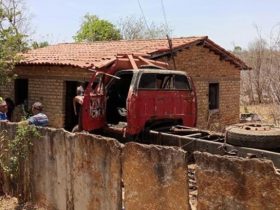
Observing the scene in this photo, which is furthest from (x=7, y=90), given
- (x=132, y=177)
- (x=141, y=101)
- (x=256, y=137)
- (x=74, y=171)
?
(x=132, y=177)

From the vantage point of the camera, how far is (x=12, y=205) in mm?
6801

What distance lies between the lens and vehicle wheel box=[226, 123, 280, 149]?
600 centimetres

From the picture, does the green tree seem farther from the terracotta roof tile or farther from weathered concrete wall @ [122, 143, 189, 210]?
weathered concrete wall @ [122, 143, 189, 210]

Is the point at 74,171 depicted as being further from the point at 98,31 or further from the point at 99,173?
the point at 98,31

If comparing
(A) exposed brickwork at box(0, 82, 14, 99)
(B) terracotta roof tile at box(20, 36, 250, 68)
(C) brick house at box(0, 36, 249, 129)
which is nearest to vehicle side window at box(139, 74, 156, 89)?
(B) terracotta roof tile at box(20, 36, 250, 68)

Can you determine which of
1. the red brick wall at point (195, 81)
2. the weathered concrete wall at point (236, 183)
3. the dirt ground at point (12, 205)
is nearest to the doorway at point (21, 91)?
the red brick wall at point (195, 81)

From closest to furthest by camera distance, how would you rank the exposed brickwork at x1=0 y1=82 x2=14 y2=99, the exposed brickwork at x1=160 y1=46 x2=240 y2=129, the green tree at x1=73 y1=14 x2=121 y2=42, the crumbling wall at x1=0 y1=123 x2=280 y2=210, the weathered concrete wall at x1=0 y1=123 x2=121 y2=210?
the crumbling wall at x1=0 y1=123 x2=280 y2=210 → the weathered concrete wall at x1=0 y1=123 x2=121 y2=210 → the exposed brickwork at x1=160 y1=46 x2=240 y2=129 → the exposed brickwork at x1=0 y1=82 x2=14 y2=99 → the green tree at x1=73 y1=14 x2=121 y2=42

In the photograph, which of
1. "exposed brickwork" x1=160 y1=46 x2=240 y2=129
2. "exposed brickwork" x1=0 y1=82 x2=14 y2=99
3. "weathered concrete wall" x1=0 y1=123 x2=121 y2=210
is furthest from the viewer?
"exposed brickwork" x1=0 y1=82 x2=14 y2=99

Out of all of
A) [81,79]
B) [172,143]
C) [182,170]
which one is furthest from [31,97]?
[182,170]

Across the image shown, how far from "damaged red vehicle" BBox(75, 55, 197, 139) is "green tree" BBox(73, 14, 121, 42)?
25539 millimetres

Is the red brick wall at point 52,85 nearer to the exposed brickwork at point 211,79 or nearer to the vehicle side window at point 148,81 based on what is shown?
the exposed brickwork at point 211,79

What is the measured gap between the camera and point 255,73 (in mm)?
27297

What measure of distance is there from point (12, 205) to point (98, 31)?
29.3 metres

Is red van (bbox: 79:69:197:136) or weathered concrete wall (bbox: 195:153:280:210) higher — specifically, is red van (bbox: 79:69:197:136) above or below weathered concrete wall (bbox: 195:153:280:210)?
above
